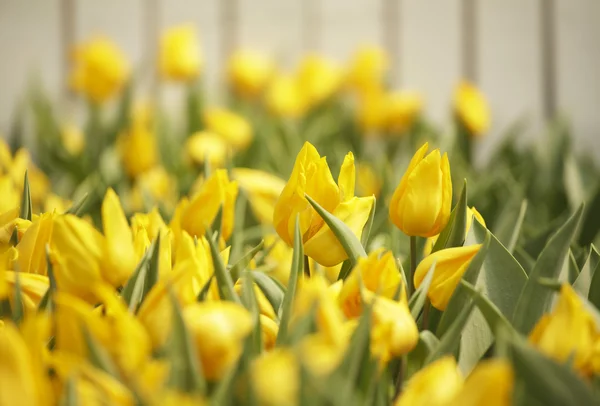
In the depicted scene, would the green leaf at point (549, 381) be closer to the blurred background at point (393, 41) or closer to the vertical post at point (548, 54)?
the blurred background at point (393, 41)

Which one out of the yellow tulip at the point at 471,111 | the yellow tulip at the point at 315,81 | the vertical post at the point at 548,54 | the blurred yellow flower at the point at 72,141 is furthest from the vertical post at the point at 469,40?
the blurred yellow flower at the point at 72,141

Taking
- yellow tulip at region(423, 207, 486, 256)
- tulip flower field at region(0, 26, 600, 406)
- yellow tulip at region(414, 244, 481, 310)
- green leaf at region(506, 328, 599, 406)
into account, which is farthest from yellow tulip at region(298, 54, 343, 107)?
green leaf at region(506, 328, 599, 406)

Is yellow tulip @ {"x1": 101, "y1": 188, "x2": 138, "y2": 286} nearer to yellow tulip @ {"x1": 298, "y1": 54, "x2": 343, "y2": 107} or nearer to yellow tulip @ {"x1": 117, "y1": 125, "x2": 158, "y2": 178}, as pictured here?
yellow tulip @ {"x1": 117, "y1": 125, "x2": 158, "y2": 178}

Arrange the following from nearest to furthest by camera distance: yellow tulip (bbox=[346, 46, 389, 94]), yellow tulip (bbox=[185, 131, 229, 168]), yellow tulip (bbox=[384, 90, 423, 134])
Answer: yellow tulip (bbox=[185, 131, 229, 168]) < yellow tulip (bbox=[384, 90, 423, 134]) < yellow tulip (bbox=[346, 46, 389, 94])

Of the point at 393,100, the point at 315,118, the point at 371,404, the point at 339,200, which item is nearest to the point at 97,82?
the point at 315,118

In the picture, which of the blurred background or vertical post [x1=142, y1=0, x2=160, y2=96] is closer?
the blurred background

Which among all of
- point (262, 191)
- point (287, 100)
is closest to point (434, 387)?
point (262, 191)
